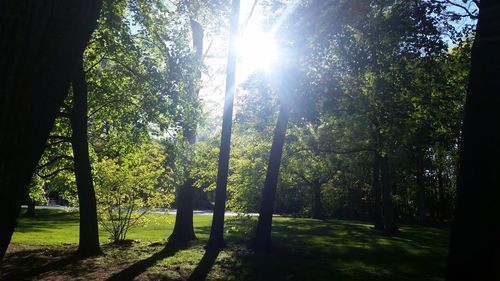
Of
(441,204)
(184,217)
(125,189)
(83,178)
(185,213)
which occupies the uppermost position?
(83,178)

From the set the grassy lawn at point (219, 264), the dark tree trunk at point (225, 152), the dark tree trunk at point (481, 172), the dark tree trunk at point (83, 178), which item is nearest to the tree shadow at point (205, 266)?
the grassy lawn at point (219, 264)

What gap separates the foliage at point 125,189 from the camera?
16094mm

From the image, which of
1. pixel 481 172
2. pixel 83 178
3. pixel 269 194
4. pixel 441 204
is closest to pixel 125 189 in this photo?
pixel 83 178

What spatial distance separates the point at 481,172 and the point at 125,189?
14.3 meters

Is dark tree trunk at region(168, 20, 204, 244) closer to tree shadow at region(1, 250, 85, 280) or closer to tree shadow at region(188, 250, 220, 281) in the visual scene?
tree shadow at region(188, 250, 220, 281)

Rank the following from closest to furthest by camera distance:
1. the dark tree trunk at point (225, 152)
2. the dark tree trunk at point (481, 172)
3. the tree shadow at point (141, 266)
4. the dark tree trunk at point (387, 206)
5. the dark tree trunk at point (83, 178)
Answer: the dark tree trunk at point (481, 172), the tree shadow at point (141, 266), the dark tree trunk at point (83, 178), the dark tree trunk at point (225, 152), the dark tree trunk at point (387, 206)

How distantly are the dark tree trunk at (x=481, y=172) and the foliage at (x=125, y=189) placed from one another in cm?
1374

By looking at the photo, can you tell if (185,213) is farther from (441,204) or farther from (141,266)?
(441,204)

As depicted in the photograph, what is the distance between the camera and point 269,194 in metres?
14.9

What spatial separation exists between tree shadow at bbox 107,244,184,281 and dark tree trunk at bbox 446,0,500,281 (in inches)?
316

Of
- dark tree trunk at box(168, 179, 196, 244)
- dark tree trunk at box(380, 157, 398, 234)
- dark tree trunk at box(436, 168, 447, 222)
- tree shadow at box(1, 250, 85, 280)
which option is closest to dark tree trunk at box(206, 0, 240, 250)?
dark tree trunk at box(168, 179, 196, 244)

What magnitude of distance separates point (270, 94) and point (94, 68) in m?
6.94

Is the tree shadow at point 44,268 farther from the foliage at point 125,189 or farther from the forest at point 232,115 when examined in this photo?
the foliage at point 125,189

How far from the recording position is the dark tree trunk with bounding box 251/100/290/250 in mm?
14570
